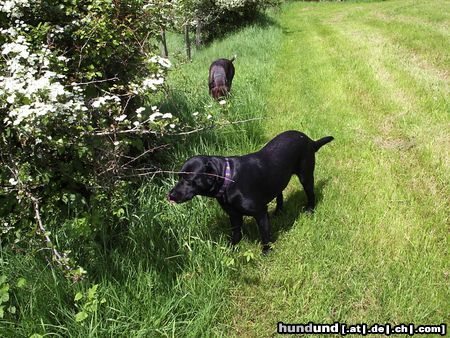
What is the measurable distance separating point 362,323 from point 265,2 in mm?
13758

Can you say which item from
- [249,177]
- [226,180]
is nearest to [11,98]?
[226,180]

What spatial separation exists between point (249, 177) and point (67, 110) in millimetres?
1551

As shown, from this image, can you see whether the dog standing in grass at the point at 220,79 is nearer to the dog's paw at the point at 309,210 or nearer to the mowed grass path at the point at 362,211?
the mowed grass path at the point at 362,211

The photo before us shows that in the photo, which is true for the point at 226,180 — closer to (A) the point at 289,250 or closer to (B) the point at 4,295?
(A) the point at 289,250

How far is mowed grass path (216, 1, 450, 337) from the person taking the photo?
2.89m

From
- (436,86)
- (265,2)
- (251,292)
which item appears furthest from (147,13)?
(265,2)

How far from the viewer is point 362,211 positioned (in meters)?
3.81

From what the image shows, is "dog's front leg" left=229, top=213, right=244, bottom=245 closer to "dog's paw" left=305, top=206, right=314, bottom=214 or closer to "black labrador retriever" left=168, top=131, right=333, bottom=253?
"black labrador retriever" left=168, top=131, right=333, bottom=253

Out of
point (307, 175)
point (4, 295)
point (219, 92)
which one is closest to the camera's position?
point (4, 295)

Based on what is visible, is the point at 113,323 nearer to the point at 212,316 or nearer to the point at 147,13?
the point at 212,316

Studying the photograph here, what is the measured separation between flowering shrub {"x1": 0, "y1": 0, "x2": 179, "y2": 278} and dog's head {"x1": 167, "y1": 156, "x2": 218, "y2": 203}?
41 centimetres

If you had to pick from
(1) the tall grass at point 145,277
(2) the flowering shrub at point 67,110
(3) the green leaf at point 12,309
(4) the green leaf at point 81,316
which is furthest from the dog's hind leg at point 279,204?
(3) the green leaf at point 12,309

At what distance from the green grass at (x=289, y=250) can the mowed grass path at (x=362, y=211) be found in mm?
13

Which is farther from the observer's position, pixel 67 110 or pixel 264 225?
pixel 264 225
